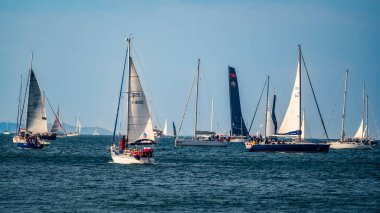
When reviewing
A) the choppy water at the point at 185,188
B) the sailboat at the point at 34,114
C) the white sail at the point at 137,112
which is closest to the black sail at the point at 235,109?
the sailboat at the point at 34,114

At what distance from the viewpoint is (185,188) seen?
183ft

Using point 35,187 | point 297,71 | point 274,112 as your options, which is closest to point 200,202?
point 35,187

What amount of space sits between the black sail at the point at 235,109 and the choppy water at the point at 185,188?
97.0 meters

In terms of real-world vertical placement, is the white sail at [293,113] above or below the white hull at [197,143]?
above

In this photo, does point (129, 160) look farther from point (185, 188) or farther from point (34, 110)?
point (34, 110)

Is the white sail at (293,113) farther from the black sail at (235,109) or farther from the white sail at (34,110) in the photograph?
the black sail at (235,109)

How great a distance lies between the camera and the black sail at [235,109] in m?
179

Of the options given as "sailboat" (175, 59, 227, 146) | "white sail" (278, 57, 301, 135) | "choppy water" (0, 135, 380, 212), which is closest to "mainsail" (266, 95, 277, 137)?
"sailboat" (175, 59, 227, 146)

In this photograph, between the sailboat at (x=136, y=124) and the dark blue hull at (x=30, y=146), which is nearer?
the sailboat at (x=136, y=124)

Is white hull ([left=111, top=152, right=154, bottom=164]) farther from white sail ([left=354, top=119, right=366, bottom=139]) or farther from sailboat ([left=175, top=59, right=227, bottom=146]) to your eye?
white sail ([left=354, top=119, right=366, bottom=139])

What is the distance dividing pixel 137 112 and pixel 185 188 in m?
19.3

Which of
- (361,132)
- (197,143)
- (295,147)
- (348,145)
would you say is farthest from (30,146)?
(361,132)

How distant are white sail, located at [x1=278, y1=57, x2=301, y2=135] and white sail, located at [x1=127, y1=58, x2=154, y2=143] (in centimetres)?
3748

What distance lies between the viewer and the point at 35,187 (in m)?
54.4
